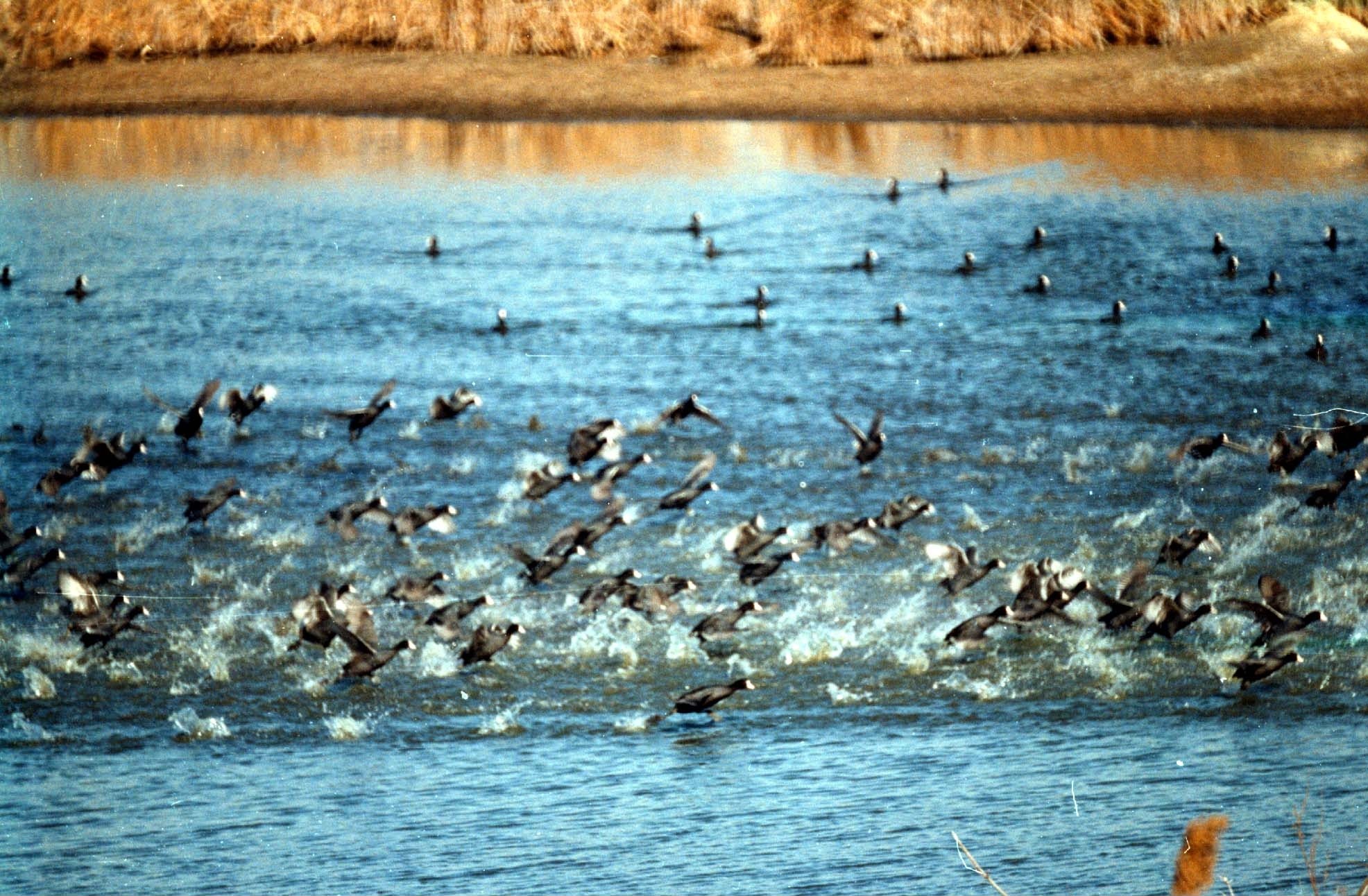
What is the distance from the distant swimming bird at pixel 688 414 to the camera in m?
10.4

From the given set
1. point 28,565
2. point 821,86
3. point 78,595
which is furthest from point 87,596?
point 821,86

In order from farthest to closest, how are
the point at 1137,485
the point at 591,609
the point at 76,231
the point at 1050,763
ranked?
the point at 76,231 → the point at 1137,485 → the point at 591,609 → the point at 1050,763

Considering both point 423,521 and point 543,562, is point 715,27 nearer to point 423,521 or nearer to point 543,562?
point 423,521

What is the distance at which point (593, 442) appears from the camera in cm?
995

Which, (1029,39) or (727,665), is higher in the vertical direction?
(1029,39)

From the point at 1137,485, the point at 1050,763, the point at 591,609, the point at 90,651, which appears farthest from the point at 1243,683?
the point at 90,651

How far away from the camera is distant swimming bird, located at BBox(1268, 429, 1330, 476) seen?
9.16m

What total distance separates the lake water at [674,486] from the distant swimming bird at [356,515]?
0.09 metres

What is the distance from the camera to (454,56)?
13641 mm

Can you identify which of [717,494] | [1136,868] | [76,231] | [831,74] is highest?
[831,74]

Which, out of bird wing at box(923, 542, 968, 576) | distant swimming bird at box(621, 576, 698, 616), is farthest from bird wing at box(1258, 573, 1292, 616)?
distant swimming bird at box(621, 576, 698, 616)

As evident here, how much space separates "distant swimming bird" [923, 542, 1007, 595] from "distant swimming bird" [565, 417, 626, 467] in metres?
2.23

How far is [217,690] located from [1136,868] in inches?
162

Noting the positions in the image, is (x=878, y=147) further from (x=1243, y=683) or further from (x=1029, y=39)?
(x=1243, y=683)
